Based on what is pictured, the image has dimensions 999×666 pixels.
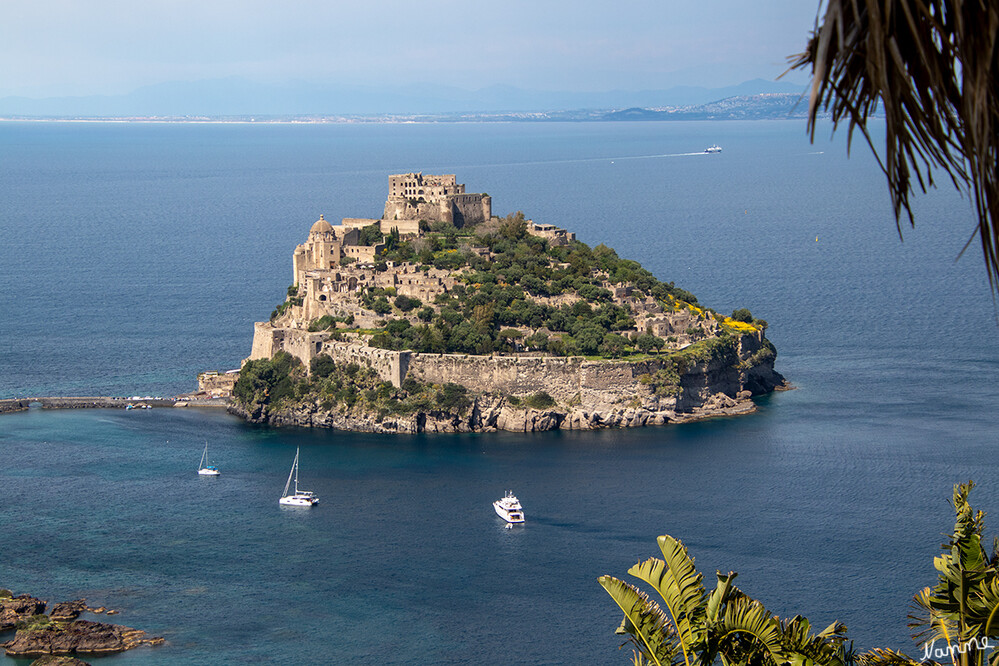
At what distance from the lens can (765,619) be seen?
1012 centimetres

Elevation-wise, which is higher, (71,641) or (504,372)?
(504,372)

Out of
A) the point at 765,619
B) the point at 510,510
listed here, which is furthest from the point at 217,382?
the point at 765,619

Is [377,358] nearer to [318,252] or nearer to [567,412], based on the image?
[567,412]

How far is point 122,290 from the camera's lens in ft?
334

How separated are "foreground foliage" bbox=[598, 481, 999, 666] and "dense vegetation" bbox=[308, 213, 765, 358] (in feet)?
184

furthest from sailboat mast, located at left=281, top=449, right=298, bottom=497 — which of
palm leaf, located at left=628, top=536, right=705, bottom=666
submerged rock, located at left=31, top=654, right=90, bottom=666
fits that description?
palm leaf, located at left=628, top=536, right=705, bottom=666

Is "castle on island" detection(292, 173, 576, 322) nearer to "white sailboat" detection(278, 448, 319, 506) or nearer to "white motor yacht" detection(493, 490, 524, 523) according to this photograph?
"white sailboat" detection(278, 448, 319, 506)

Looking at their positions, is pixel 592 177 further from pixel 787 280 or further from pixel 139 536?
pixel 139 536

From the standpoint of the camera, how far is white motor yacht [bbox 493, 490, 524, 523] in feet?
162

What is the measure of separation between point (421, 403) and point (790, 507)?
67.0 ft

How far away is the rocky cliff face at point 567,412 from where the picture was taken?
6469cm

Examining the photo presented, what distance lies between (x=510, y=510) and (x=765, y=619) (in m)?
39.6

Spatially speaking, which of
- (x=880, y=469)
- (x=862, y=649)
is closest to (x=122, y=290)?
(x=880, y=469)

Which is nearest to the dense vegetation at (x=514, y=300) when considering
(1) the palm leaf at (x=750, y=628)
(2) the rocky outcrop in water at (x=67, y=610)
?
(2) the rocky outcrop in water at (x=67, y=610)
